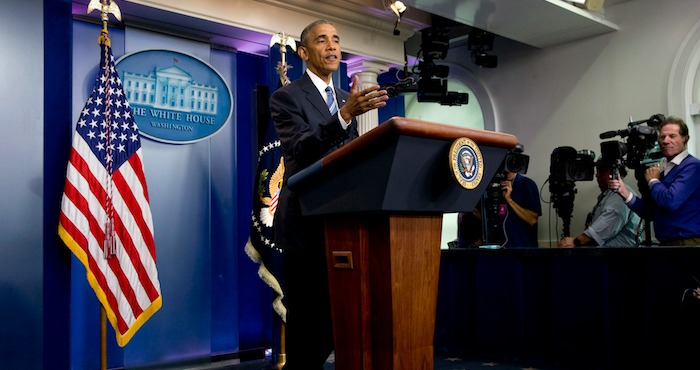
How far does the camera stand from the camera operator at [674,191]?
3533 millimetres

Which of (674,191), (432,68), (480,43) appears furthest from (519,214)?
(480,43)

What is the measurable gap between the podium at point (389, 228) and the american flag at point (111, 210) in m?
2.17

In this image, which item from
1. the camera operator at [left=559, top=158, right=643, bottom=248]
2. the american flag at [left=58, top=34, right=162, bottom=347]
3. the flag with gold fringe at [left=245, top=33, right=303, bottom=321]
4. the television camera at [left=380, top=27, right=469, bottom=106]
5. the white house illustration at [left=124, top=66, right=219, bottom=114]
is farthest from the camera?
the television camera at [left=380, top=27, right=469, bottom=106]

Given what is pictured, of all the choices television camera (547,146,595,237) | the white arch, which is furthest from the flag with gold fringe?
the white arch

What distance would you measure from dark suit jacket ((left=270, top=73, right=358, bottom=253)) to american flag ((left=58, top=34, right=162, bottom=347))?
191 cm

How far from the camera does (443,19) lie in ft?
18.2

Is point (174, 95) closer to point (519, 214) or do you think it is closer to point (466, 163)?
point (519, 214)

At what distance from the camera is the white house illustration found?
13.5 feet

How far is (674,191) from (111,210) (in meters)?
3.05

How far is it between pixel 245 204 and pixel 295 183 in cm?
330

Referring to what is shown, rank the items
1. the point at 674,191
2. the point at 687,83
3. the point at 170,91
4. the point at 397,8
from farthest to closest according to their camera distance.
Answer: the point at 687,83 → the point at 397,8 → the point at 170,91 → the point at 674,191

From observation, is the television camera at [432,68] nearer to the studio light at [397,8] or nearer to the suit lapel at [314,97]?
the studio light at [397,8]

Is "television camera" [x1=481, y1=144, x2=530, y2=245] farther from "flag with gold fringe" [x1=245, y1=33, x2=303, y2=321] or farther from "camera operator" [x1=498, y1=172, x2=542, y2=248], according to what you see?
"flag with gold fringe" [x1=245, y1=33, x2=303, y2=321]

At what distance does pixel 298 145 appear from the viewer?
5.10 ft
